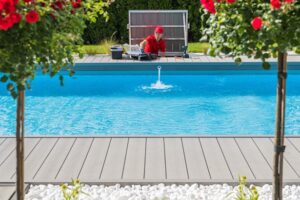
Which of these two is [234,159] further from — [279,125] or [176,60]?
[176,60]

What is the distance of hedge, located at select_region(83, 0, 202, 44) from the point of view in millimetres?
14500

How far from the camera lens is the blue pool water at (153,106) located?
7.55 meters

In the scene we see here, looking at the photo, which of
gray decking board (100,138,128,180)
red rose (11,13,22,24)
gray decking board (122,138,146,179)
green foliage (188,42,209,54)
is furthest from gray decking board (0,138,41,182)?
green foliage (188,42,209,54)

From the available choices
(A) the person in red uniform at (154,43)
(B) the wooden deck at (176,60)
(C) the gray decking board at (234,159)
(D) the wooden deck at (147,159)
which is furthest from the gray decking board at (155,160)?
(A) the person in red uniform at (154,43)

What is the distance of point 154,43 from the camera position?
11.6 metres

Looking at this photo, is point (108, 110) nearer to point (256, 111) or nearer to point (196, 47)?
point (256, 111)

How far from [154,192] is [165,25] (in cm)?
844

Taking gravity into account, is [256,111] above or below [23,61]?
below

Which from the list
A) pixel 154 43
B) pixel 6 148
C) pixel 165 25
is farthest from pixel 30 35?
pixel 165 25

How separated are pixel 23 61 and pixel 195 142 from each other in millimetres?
3053

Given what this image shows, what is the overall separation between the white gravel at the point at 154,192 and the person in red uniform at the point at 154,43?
7.47m

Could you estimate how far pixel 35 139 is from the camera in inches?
217

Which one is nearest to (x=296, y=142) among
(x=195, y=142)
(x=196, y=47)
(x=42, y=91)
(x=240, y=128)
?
(x=195, y=142)

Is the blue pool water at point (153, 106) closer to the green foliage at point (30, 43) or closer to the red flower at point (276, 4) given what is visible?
the green foliage at point (30, 43)
